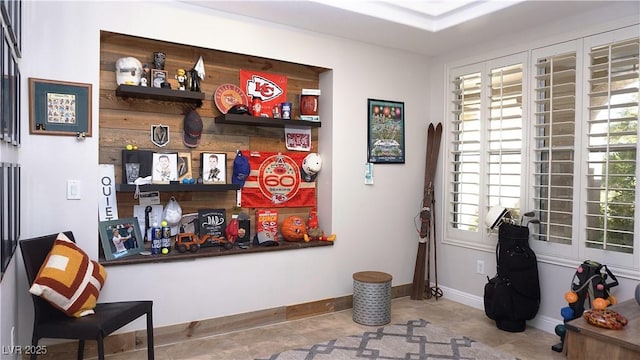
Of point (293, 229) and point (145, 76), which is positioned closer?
point (145, 76)

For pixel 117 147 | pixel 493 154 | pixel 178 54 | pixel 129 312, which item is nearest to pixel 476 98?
pixel 493 154

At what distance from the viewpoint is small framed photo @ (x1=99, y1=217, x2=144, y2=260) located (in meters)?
3.01

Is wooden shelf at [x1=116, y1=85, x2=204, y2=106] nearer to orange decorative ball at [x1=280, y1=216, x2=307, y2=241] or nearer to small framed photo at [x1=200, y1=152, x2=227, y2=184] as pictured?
small framed photo at [x1=200, y1=152, x2=227, y2=184]

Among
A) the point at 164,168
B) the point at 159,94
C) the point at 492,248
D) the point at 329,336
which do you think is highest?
the point at 159,94

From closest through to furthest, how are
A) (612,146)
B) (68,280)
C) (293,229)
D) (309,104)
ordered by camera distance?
(68,280) → (612,146) → (293,229) → (309,104)

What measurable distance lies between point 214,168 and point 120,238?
33.8 inches

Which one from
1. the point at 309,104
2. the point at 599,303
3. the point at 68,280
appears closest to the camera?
the point at 68,280

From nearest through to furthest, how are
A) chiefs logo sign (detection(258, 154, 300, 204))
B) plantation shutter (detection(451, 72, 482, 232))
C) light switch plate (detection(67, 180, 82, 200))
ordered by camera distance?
1. light switch plate (detection(67, 180, 82, 200))
2. chiefs logo sign (detection(258, 154, 300, 204))
3. plantation shutter (detection(451, 72, 482, 232))

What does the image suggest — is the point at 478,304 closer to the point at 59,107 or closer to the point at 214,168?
the point at 214,168

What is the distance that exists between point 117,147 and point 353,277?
2.08m

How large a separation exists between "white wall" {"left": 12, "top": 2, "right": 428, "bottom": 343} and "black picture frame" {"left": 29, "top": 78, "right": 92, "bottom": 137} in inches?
1.9

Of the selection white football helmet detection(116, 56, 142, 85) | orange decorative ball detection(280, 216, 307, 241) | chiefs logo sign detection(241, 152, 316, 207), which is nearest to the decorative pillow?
white football helmet detection(116, 56, 142, 85)

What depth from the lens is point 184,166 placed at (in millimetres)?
3445

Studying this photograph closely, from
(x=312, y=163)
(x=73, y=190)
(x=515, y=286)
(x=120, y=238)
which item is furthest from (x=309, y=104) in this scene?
(x=515, y=286)
